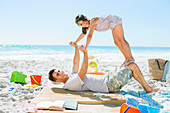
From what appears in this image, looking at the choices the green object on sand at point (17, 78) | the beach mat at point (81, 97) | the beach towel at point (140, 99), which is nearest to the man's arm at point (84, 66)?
the beach mat at point (81, 97)

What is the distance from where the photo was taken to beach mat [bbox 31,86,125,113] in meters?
2.19

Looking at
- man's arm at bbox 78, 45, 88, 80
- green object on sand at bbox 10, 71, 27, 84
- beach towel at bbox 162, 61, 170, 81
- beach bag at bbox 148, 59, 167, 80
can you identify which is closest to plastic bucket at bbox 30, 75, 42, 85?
green object on sand at bbox 10, 71, 27, 84

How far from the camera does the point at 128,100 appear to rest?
2.29m

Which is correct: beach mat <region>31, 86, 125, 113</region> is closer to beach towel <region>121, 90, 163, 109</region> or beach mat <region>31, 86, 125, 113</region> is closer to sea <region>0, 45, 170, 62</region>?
beach towel <region>121, 90, 163, 109</region>

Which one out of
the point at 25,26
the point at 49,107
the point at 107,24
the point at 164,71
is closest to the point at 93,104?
the point at 49,107

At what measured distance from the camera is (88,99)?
8.04 ft

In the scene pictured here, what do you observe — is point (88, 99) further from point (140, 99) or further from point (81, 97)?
point (140, 99)

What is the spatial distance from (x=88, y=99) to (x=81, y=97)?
0.13m

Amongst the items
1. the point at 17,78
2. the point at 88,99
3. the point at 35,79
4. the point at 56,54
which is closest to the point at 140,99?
the point at 88,99

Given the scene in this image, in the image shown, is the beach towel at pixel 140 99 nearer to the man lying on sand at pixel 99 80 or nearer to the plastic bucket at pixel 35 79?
the man lying on sand at pixel 99 80

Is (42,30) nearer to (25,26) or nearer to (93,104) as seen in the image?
(25,26)

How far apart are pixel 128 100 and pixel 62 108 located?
0.82m

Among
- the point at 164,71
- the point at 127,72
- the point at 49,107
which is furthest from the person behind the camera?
the point at 164,71

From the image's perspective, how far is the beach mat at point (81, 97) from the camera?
2.39 metres
